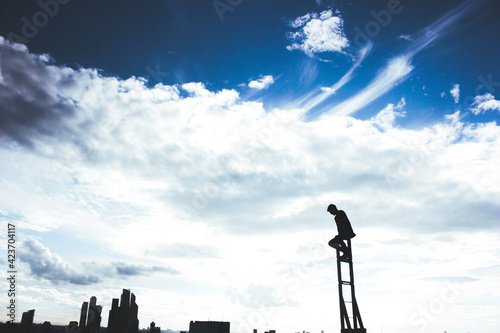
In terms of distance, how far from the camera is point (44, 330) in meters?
12.9

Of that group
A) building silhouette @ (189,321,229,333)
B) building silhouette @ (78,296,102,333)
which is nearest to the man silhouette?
building silhouette @ (189,321,229,333)

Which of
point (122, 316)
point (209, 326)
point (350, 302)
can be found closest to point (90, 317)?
point (122, 316)

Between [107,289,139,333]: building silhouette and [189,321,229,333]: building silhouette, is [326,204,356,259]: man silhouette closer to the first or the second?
[189,321,229,333]: building silhouette

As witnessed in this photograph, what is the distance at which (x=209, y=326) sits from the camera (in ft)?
43.6

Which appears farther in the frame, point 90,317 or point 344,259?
point 90,317

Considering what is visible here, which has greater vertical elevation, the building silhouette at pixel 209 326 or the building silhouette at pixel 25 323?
the building silhouette at pixel 25 323

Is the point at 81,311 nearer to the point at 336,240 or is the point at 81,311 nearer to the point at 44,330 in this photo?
the point at 44,330

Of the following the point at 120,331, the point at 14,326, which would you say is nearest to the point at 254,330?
the point at 120,331

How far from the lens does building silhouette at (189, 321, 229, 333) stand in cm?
1317

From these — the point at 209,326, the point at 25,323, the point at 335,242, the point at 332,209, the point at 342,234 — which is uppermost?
the point at 332,209

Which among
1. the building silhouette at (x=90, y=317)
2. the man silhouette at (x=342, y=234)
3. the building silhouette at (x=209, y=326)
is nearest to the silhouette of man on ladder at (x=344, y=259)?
the man silhouette at (x=342, y=234)

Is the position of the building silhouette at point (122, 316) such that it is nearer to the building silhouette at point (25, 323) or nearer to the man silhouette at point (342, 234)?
the building silhouette at point (25, 323)

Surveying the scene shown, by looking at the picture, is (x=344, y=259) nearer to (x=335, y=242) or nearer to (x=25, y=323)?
(x=335, y=242)

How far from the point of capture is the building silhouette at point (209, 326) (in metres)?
13.2
